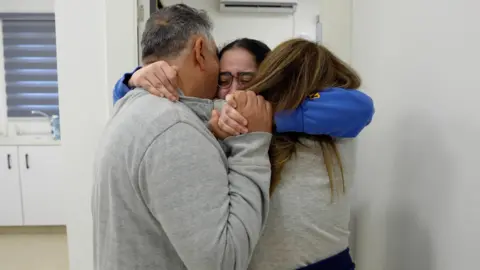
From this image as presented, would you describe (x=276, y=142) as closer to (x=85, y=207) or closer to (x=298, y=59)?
(x=298, y=59)

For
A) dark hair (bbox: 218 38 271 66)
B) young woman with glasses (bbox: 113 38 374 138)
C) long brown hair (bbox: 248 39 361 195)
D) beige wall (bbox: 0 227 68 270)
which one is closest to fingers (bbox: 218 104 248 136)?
young woman with glasses (bbox: 113 38 374 138)

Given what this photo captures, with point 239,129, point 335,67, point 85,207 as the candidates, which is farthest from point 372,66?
point 85,207

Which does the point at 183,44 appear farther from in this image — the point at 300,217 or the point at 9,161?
the point at 9,161

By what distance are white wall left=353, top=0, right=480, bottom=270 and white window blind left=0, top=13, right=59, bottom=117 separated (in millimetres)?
4110

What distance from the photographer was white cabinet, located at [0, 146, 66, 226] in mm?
4180

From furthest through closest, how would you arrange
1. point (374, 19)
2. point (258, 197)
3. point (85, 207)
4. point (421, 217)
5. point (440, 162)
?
1. point (85, 207)
2. point (374, 19)
3. point (421, 217)
4. point (440, 162)
5. point (258, 197)

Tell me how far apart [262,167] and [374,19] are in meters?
0.83

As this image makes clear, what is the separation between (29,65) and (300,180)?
4619 mm

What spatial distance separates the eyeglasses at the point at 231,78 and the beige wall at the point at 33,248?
113 inches

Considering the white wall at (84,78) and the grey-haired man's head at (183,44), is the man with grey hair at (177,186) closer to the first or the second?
the grey-haired man's head at (183,44)

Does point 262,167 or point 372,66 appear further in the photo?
point 372,66

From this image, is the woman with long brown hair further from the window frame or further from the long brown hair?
the window frame

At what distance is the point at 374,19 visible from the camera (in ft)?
4.64

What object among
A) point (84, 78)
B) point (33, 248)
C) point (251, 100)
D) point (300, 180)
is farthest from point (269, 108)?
point (33, 248)
